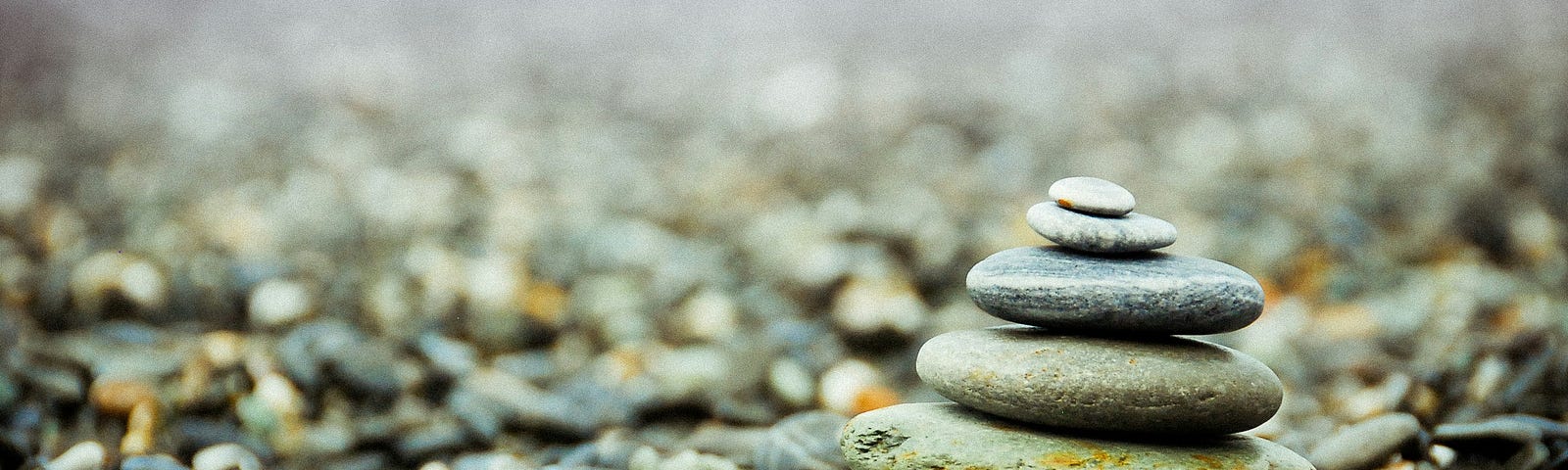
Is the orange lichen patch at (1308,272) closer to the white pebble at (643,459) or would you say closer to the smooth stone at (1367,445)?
the smooth stone at (1367,445)

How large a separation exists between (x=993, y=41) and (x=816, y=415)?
127cm

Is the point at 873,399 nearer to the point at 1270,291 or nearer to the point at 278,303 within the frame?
the point at 1270,291

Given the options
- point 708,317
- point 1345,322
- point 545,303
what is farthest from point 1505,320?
point 545,303

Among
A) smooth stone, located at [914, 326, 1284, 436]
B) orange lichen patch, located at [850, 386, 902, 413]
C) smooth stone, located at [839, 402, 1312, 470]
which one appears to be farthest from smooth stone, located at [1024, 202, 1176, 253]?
orange lichen patch, located at [850, 386, 902, 413]

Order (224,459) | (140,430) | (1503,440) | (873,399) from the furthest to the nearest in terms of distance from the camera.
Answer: (873,399) < (140,430) < (224,459) < (1503,440)

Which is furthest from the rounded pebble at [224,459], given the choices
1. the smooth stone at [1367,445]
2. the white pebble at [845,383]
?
the smooth stone at [1367,445]

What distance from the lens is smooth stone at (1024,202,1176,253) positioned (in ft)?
6.10

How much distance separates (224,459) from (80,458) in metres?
0.33

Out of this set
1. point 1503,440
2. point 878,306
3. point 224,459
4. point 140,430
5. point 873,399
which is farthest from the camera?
point 878,306

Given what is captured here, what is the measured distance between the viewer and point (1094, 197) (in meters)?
1.88

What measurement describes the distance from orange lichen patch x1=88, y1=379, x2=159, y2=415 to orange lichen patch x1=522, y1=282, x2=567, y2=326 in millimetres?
917

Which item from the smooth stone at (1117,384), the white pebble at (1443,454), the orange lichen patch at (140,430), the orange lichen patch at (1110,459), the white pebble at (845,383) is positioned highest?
the orange lichen patch at (140,430)

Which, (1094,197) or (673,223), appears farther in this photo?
(673,223)

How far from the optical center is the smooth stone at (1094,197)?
1.88 meters
